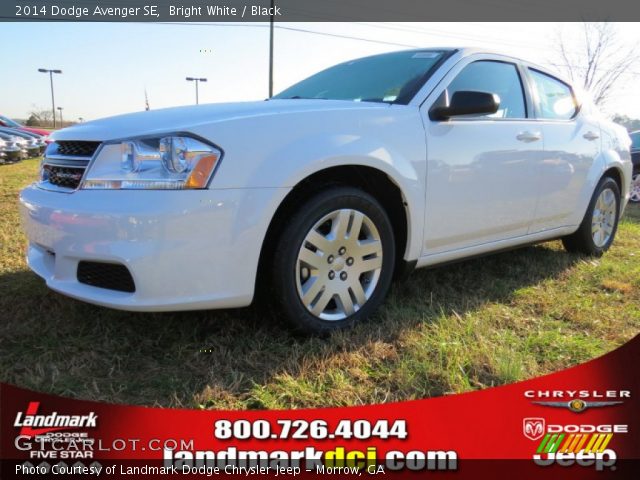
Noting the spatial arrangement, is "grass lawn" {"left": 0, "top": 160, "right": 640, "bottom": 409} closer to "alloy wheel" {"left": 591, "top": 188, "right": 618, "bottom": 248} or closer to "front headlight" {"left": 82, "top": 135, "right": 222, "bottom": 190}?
"front headlight" {"left": 82, "top": 135, "right": 222, "bottom": 190}

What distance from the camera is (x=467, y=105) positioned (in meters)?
2.59

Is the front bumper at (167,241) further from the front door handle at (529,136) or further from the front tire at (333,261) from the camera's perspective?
the front door handle at (529,136)

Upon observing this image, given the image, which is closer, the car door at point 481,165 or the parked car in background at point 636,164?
the car door at point 481,165

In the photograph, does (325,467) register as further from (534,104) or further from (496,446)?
(534,104)

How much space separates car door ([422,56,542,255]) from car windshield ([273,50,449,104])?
16 cm

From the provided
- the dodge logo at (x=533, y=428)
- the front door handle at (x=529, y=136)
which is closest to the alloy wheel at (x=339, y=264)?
the dodge logo at (x=533, y=428)

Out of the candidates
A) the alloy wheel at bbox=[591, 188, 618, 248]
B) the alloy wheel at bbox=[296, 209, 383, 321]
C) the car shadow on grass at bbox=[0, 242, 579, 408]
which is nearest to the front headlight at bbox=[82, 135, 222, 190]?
the alloy wheel at bbox=[296, 209, 383, 321]

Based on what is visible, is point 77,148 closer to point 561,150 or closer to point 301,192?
point 301,192

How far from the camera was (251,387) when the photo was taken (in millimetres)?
2008

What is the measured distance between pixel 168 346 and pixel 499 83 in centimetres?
265

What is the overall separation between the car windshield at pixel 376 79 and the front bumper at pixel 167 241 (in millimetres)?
1091

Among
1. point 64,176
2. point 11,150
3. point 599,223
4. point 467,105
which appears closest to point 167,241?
point 64,176

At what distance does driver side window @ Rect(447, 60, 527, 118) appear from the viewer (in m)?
2.96

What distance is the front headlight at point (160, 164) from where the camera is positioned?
197 cm
